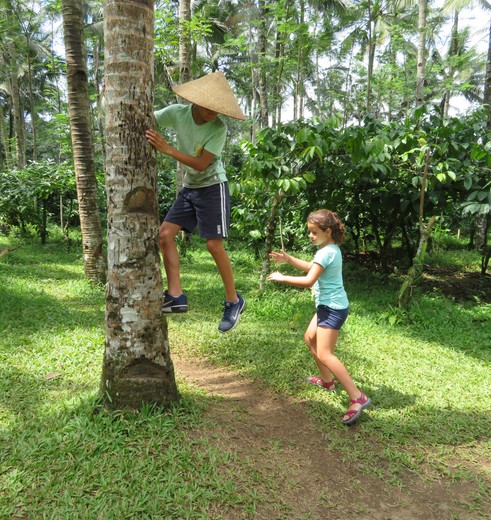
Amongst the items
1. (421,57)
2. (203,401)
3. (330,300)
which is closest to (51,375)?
(203,401)

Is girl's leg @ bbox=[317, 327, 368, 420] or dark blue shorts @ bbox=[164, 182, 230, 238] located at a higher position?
dark blue shorts @ bbox=[164, 182, 230, 238]

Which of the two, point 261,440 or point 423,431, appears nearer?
point 261,440

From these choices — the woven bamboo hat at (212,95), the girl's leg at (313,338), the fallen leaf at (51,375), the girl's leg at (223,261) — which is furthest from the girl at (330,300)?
the fallen leaf at (51,375)

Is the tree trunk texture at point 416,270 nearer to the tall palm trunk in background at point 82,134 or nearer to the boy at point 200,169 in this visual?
the boy at point 200,169

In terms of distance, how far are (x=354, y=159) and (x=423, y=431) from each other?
9.96 ft

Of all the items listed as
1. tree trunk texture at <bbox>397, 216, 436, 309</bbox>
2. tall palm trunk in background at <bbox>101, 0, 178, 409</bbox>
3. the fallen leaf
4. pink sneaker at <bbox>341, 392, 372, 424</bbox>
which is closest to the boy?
tall palm trunk in background at <bbox>101, 0, 178, 409</bbox>

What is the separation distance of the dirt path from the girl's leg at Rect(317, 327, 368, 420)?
1.35 feet

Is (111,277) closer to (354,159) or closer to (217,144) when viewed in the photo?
(217,144)

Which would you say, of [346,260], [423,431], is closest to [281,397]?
[423,431]

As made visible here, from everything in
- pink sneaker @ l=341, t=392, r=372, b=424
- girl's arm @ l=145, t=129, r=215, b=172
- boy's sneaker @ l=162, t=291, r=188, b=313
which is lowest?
pink sneaker @ l=341, t=392, r=372, b=424

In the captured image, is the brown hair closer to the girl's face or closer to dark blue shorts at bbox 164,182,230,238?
the girl's face

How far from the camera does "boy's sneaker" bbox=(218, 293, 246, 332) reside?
334 cm

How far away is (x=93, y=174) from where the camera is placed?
20.6 ft

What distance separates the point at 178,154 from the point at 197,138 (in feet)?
0.93
